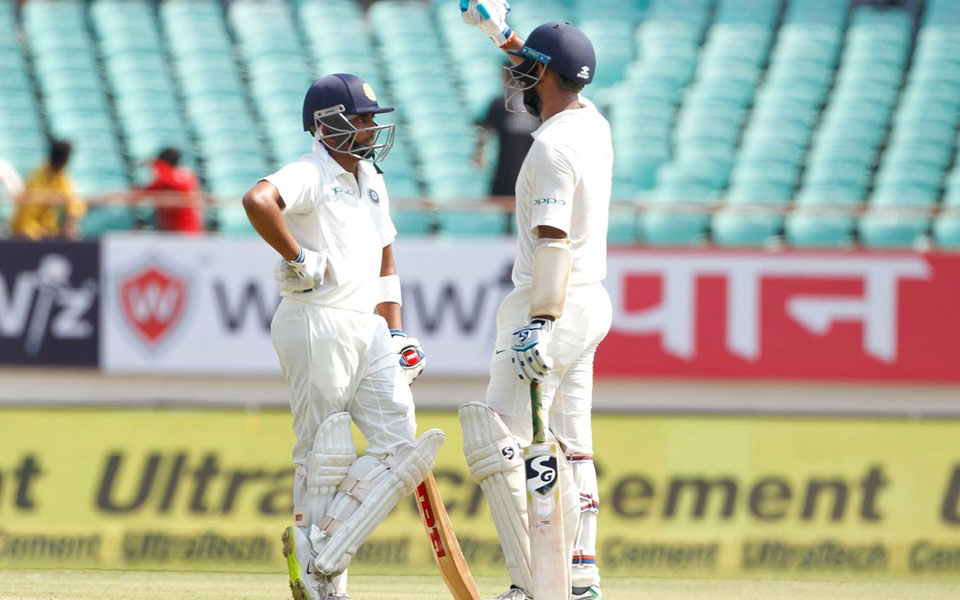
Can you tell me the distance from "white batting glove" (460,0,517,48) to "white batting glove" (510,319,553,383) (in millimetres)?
1284

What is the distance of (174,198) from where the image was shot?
1116 cm

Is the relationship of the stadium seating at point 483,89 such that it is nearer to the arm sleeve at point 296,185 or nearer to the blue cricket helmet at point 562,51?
the blue cricket helmet at point 562,51

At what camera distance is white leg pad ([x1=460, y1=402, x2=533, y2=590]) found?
5672mm

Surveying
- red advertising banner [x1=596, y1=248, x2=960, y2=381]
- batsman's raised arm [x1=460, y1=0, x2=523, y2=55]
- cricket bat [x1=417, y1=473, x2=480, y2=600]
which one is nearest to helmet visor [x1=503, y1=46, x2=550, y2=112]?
batsman's raised arm [x1=460, y1=0, x2=523, y2=55]

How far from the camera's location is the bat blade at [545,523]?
215 inches

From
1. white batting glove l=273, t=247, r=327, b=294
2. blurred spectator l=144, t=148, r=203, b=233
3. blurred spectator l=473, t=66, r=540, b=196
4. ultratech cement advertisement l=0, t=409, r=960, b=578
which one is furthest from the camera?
blurred spectator l=473, t=66, r=540, b=196

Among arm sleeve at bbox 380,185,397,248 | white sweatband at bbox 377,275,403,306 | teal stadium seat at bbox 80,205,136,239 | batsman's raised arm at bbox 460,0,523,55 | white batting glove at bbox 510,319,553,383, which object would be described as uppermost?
batsman's raised arm at bbox 460,0,523,55

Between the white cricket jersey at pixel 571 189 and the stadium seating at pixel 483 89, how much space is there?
23.8 ft

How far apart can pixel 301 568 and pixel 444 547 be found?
0.61 m

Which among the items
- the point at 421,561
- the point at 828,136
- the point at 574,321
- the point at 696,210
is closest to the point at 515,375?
the point at 574,321

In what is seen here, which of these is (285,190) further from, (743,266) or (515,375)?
(743,266)

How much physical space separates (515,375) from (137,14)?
11.2m

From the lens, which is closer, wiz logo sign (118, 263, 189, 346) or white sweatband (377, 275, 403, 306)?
white sweatband (377, 275, 403, 306)

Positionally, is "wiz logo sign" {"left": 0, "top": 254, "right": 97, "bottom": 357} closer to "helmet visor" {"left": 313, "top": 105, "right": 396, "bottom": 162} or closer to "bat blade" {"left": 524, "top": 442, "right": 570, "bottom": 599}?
"helmet visor" {"left": 313, "top": 105, "right": 396, "bottom": 162}
